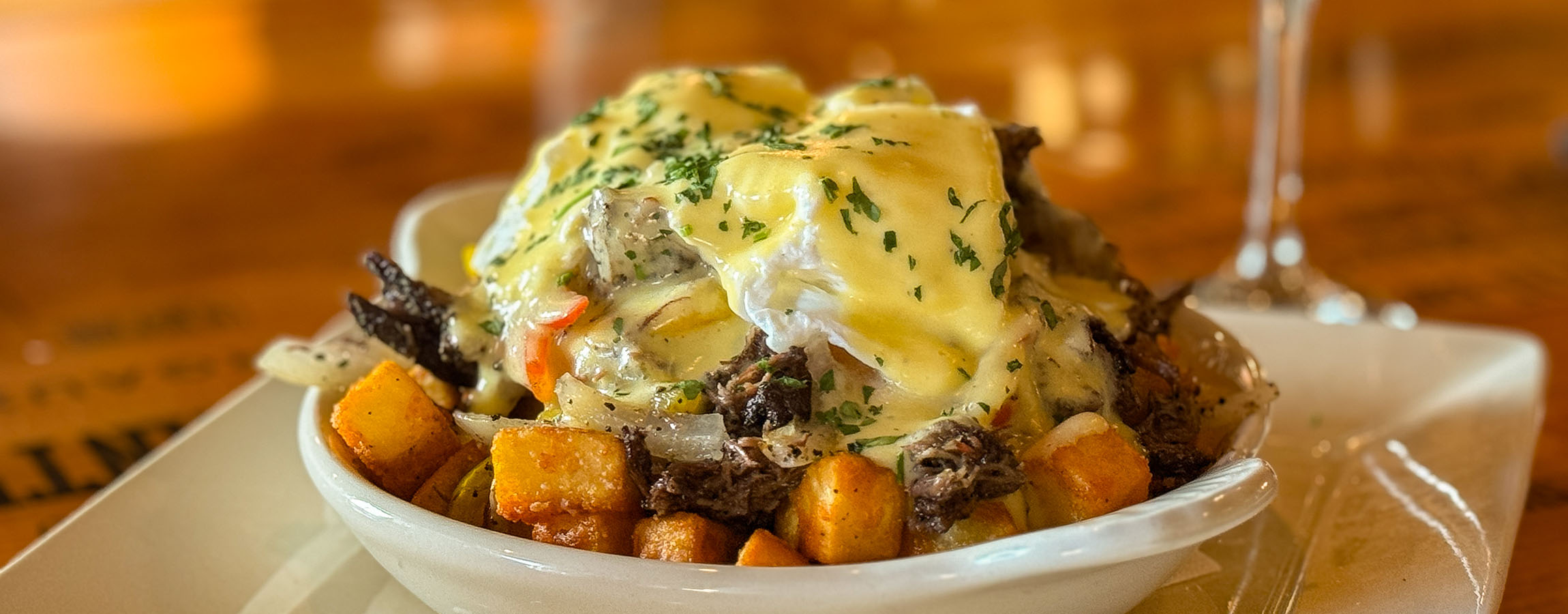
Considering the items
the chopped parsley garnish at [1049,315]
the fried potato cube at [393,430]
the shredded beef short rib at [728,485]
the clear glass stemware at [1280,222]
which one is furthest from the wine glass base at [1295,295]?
the fried potato cube at [393,430]

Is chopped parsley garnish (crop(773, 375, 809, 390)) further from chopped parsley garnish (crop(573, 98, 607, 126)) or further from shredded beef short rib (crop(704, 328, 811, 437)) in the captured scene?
chopped parsley garnish (crop(573, 98, 607, 126))

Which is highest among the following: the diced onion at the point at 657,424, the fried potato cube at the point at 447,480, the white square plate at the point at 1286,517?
the diced onion at the point at 657,424

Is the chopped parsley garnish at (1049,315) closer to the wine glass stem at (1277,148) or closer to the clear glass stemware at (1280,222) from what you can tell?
the clear glass stemware at (1280,222)

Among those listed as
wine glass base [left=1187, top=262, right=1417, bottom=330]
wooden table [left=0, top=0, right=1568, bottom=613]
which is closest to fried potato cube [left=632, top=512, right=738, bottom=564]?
wooden table [left=0, top=0, right=1568, bottom=613]

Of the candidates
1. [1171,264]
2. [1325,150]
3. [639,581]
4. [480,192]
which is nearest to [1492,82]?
[1325,150]

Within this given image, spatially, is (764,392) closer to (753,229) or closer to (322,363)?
(753,229)

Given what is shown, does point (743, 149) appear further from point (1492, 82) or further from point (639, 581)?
point (1492, 82)
